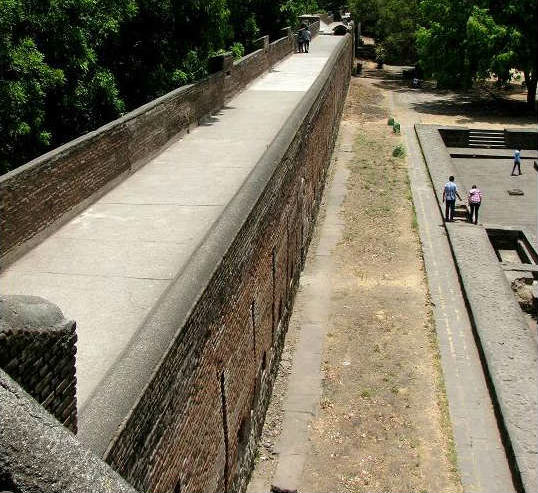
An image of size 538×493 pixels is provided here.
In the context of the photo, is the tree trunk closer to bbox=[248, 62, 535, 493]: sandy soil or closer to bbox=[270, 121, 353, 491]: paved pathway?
bbox=[248, 62, 535, 493]: sandy soil

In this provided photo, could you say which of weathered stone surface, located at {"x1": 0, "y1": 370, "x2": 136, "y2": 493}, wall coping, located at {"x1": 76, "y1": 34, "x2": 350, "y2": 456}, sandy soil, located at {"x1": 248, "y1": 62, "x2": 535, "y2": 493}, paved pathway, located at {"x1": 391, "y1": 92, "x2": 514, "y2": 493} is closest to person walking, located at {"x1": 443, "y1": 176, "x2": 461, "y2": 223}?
paved pathway, located at {"x1": 391, "y1": 92, "x2": 514, "y2": 493}

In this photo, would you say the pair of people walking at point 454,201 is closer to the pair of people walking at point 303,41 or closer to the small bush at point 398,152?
the small bush at point 398,152

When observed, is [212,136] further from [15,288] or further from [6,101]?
[15,288]

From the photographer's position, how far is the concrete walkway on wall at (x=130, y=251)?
634cm

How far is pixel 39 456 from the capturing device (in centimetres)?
244

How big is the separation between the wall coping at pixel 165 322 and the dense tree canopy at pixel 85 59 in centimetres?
571

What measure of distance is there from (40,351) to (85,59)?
1326cm

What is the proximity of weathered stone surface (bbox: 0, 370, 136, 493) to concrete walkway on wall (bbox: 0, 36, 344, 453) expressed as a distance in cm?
188

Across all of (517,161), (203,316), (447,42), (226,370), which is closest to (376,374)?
(226,370)

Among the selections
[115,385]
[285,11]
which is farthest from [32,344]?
[285,11]

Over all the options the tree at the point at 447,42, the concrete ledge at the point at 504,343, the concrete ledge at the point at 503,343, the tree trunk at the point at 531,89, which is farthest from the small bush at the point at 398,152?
the tree trunk at the point at 531,89

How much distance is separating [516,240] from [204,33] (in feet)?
34.3

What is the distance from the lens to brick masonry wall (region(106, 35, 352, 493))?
17.5ft

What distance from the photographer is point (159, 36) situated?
19875 mm
